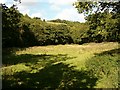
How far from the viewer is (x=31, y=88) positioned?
14.4 meters

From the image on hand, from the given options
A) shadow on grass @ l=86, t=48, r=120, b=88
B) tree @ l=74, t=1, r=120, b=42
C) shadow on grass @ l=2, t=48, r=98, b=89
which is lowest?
shadow on grass @ l=2, t=48, r=98, b=89

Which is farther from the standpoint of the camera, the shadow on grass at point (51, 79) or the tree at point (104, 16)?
the tree at point (104, 16)

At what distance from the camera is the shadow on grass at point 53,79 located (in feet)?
49.6

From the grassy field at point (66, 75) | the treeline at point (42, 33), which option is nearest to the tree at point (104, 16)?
the grassy field at point (66, 75)

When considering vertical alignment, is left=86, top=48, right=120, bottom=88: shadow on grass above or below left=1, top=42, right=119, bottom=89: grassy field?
above

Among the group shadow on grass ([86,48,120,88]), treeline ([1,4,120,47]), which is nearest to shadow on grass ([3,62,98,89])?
shadow on grass ([86,48,120,88])

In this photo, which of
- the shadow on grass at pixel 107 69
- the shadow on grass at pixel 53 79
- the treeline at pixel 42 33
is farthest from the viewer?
the treeline at pixel 42 33

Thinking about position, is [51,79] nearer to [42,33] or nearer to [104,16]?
[104,16]

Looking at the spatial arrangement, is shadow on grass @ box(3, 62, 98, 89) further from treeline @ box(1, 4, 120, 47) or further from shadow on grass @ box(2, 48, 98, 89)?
treeline @ box(1, 4, 120, 47)

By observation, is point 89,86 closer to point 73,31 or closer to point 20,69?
point 20,69

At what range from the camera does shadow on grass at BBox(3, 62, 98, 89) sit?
15.1 meters

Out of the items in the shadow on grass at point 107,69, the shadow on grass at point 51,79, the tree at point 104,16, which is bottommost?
the shadow on grass at point 51,79

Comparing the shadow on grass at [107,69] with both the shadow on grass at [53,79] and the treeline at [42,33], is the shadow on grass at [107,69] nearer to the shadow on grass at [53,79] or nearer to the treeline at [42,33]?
the shadow on grass at [53,79]

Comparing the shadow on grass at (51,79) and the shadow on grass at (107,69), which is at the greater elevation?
the shadow on grass at (107,69)
